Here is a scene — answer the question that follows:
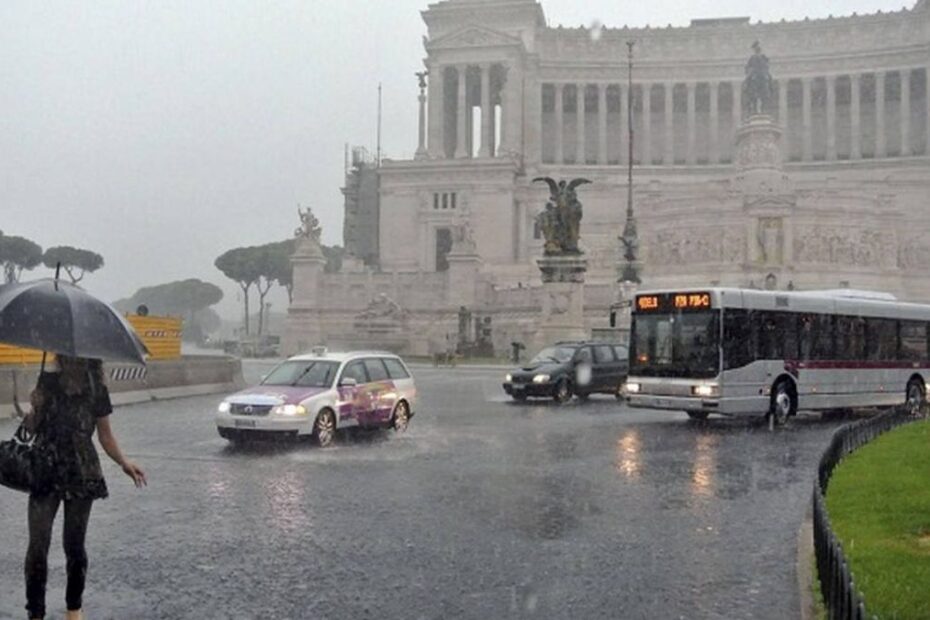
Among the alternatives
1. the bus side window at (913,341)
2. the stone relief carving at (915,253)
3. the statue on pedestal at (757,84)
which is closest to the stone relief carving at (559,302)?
the bus side window at (913,341)

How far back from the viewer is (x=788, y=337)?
20.1 metres

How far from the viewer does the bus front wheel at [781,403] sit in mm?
19766

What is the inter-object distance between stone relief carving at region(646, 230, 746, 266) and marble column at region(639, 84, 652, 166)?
113ft

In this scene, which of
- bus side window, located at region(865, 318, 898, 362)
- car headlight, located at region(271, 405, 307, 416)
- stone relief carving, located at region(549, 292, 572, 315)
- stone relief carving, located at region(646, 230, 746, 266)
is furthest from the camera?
stone relief carving, located at region(646, 230, 746, 266)

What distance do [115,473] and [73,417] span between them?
7419 mm

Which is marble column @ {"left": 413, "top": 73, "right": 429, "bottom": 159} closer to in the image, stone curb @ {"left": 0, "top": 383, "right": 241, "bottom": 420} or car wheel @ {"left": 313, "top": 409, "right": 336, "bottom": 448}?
stone curb @ {"left": 0, "top": 383, "right": 241, "bottom": 420}

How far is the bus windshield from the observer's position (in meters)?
19.0

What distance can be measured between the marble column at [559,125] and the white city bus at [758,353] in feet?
242

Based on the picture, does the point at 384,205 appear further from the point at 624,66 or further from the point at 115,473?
the point at 115,473

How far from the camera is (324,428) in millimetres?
15609

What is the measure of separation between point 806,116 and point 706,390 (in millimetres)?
79819

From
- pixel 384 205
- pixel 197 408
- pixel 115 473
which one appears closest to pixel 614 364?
pixel 197 408

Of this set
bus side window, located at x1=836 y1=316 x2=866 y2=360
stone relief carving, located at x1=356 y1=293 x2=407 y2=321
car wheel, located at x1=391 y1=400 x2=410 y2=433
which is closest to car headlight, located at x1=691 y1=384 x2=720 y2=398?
bus side window, located at x1=836 y1=316 x2=866 y2=360

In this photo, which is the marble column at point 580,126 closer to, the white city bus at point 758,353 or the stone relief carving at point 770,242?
the stone relief carving at point 770,242
